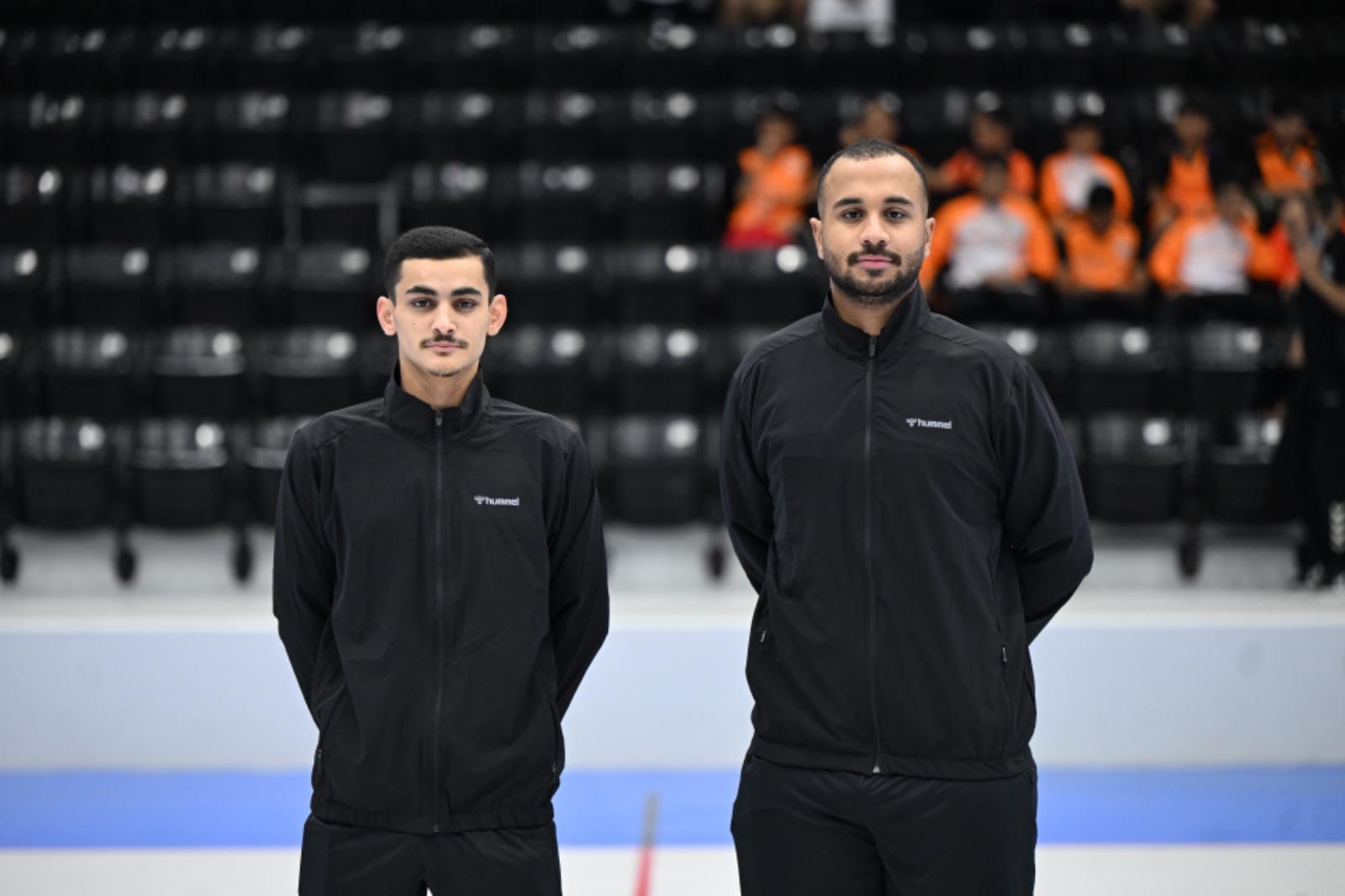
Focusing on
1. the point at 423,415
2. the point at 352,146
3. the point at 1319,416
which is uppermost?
the point at 352,146

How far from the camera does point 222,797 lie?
17.5 ft

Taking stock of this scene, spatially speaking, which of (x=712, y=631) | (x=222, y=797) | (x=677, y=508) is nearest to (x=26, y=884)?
(x=222, y=797)

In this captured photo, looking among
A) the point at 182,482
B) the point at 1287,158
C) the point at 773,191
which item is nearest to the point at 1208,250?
the point at 1287,158

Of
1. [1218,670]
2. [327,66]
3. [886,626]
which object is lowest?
[1218,670]

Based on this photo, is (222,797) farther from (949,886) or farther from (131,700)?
(949,886)

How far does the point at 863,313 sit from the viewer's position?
260 centimetres

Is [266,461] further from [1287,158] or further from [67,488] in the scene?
[1287,158]

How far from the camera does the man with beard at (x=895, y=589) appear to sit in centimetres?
250

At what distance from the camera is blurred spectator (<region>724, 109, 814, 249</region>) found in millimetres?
7344

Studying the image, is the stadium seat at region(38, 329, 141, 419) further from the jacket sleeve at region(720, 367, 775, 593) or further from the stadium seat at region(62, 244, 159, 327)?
the jacket sleeve at region(720, 367, 775, 593)

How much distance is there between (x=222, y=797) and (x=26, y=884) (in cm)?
90

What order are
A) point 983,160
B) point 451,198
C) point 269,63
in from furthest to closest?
1. point 269,63
2. point 451,198
3. point 983,160

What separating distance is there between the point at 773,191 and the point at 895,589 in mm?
5134

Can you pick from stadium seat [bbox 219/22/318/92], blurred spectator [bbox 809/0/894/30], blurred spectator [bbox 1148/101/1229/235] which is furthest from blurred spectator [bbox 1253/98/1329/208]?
stadium seat [bbox 219/22/318/92]
